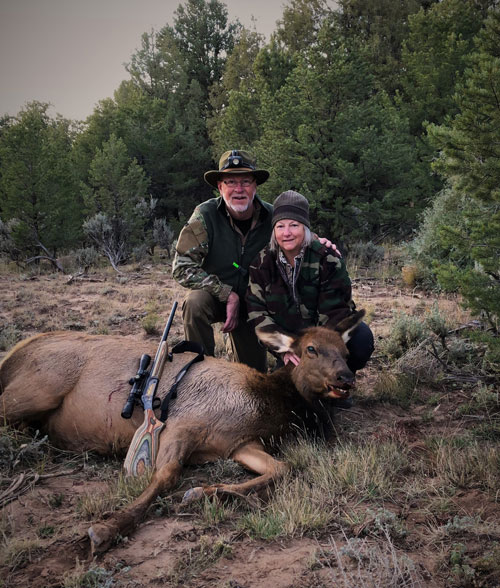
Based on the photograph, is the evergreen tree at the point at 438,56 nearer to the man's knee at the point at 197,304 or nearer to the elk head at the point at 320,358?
the man's knee at the point at 197,304

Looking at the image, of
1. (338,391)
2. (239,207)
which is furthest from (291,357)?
(239,207)

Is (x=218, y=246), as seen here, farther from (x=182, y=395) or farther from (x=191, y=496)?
(x=191, y=496)

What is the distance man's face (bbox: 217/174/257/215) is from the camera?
5.50 m

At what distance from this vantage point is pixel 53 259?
55.0 feet

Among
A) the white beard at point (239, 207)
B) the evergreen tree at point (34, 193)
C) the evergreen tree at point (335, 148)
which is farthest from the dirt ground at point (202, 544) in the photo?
the evergreen tree at point (34, 193)

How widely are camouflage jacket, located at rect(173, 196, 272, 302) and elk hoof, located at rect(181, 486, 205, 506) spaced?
2711mm

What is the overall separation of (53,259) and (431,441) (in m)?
15.6

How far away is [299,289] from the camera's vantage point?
4.89 meters

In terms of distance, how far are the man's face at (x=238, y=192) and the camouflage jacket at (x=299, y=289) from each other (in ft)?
2.89

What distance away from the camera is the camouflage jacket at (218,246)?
5570 mm

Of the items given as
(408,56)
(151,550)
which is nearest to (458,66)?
(408,56)

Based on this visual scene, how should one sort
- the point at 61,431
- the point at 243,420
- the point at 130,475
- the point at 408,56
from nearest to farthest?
1. the point at 130,475
2. the point at 243,420
3. the point at 61,431
4. the point at 408,56

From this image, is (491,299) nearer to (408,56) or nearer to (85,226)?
(85,226)

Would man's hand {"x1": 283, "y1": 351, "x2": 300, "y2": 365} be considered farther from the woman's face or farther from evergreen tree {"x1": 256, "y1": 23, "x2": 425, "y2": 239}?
evergreen tree {"x1": 256, "y1": 23, "x2": 425, "y2": 239}
